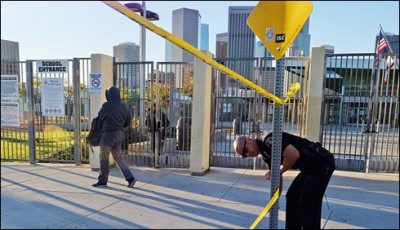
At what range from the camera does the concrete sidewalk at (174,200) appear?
395cm

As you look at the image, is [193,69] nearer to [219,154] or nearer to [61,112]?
[219,154]

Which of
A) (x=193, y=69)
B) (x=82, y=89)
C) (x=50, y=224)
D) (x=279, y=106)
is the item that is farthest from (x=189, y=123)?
(x=279, y=106)

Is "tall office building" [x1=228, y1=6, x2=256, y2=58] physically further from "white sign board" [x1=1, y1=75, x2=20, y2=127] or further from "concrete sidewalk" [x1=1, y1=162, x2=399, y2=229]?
"white sign board" [x1=1, y1=75, x2=20, y2=127]

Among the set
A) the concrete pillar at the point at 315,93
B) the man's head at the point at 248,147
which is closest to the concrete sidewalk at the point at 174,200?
the concrete pillar at the point at 315,93

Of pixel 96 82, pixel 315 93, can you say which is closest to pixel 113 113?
pixel 96 82

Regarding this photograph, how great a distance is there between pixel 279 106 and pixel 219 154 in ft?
13.6

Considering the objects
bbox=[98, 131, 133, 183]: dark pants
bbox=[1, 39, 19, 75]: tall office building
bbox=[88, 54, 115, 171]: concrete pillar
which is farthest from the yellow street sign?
bbox=[88, 54, 115, 171]: concrete pillar

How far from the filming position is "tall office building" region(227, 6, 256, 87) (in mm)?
3186

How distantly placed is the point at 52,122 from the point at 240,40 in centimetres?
484

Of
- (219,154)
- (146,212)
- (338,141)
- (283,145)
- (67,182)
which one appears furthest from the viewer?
(219,154)

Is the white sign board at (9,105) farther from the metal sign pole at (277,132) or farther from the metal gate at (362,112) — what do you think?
the metal gate at (362,112)

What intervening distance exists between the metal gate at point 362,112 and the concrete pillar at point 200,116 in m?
2.41

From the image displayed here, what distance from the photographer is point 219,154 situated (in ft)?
22.7

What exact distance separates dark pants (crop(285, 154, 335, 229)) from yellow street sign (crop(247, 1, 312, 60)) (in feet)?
4.27
